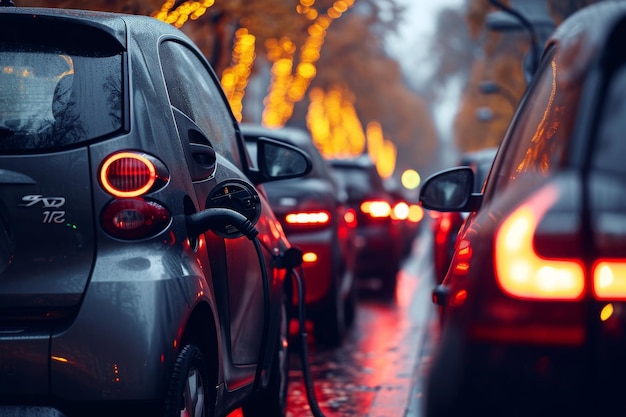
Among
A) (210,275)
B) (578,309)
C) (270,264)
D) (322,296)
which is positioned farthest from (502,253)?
(322,296)

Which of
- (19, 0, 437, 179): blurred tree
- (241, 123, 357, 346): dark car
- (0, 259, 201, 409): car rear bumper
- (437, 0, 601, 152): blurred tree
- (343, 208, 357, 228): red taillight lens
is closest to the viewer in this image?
(0, 259, 201, 409): car rear bumper

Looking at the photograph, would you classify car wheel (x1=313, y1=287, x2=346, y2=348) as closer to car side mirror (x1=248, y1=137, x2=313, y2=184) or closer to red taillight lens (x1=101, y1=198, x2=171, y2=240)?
Result: car side mirror (x1=248, y1=137, x2=313, y2=184)

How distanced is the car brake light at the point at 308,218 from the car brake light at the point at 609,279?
23.1ft

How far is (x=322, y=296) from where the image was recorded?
10109 millimetres

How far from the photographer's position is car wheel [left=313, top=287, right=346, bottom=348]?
407 inches

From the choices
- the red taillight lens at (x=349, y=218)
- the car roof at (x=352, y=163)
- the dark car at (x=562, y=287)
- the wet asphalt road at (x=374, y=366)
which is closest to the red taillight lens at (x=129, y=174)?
the dark car at (x=562, y=287)

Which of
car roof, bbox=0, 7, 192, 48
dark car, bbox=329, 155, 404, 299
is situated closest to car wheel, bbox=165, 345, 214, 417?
car roof, bbox=0, 7, 192, 48

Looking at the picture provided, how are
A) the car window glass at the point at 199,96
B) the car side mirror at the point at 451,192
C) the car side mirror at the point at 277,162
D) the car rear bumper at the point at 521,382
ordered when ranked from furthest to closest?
1. the car side mirror at the point at 277,162
2. the car side mirror at the point at 451,192
3. the car window glass at the point at 199,96
4. the car rear bumper at the point at 521,382

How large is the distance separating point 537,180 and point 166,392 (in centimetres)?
147

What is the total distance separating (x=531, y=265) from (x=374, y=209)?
1254 cm

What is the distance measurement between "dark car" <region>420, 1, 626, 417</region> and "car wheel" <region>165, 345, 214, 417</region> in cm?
124

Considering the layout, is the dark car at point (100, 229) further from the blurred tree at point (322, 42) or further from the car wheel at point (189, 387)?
the blurred tree at point (322, 42)

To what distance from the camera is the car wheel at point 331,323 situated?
1034 centimetres

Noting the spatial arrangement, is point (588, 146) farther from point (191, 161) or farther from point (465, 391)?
point (191, 161)
